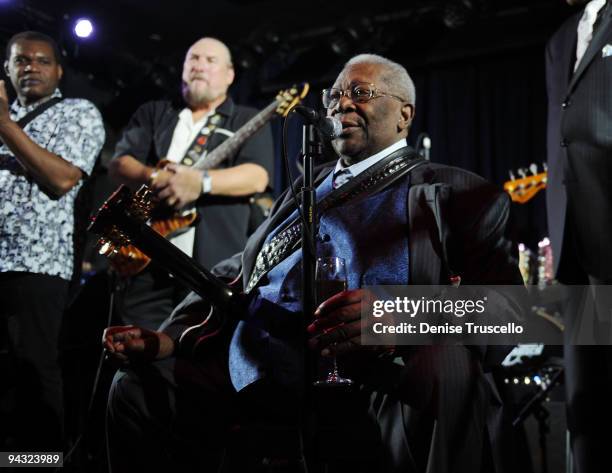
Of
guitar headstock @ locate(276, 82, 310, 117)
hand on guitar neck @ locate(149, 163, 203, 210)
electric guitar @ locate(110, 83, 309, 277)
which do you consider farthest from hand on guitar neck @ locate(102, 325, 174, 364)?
guitar headstock @ locate(276, 82, 310, 117)

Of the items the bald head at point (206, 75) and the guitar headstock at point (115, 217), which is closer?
the guitar headstock at point (115, 217)

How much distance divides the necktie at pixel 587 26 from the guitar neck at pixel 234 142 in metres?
1.54

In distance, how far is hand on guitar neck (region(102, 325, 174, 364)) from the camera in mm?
2158

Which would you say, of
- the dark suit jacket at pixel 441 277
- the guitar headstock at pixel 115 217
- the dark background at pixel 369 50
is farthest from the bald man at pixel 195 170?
the dark background at pixel 369 50

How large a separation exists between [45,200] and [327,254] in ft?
5.14

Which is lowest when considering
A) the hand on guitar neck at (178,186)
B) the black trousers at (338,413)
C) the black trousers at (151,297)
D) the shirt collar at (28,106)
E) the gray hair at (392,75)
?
the black trousers at (338,413)

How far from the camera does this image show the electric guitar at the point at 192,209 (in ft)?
10.8

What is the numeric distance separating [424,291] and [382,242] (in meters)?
0.23

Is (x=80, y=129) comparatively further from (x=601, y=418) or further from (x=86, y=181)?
(x=601, y=418)

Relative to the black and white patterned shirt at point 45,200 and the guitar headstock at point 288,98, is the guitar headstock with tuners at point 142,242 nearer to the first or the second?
the black and white patterned shirt at point 45,200

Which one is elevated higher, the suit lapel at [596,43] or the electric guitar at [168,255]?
the suit lapel at [596,43]

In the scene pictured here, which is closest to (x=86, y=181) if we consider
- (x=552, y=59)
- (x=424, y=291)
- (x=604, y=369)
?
(x=424, y=291)

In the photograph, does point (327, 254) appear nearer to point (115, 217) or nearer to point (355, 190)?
point (355, 190)

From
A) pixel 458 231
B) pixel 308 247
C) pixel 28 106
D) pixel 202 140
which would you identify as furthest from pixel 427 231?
pixel 28 106
